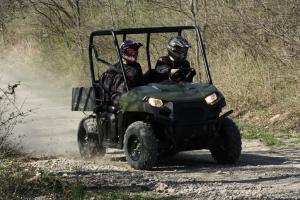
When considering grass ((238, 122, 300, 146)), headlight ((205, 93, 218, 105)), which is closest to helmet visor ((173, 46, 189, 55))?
headlight ((205, 93, 218, 105))

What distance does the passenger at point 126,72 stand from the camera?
10.0 meters

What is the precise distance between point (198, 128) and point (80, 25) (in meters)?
15.9

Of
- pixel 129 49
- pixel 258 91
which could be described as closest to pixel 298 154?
pixel 129 49

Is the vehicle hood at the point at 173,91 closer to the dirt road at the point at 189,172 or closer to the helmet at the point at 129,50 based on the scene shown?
the helmet at the point at 129,50

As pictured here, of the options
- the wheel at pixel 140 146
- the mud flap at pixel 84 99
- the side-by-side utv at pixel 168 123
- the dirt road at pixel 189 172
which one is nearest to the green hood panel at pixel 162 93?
the side-by-side utv at pixel 168 123

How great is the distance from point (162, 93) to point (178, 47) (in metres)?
0.95

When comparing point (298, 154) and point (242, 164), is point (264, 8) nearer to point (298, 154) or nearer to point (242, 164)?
point (298, 154)

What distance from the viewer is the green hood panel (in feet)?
30.9

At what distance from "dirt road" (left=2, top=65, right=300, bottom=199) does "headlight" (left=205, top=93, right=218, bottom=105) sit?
2.81ft

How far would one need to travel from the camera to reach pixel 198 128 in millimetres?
9469

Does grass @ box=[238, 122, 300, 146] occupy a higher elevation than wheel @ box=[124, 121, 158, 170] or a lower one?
lower

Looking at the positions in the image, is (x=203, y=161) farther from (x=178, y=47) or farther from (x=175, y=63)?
(x=178, y=47)

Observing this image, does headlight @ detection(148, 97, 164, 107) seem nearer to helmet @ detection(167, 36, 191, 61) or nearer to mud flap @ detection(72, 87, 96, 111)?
helmet @ detection(167, 36, 191, 61)

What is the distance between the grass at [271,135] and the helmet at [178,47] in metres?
2.97
